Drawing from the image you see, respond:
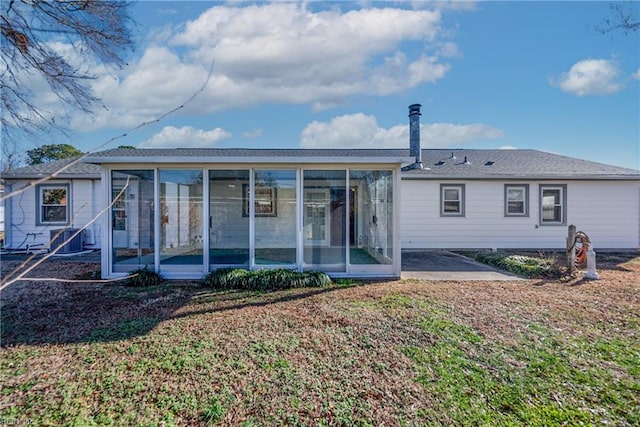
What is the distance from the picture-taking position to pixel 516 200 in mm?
11344

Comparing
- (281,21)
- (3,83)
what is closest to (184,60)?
(281,21)

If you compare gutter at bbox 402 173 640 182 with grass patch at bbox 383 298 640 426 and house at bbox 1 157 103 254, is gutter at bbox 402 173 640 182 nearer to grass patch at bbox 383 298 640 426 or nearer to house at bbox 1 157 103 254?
grass patch at bbox 383 298 640 426

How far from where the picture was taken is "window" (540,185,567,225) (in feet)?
37.1

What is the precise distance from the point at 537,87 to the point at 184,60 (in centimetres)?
1166

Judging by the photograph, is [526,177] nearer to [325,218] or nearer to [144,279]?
[325,218]

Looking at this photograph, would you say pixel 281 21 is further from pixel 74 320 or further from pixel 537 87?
pixel 537 87

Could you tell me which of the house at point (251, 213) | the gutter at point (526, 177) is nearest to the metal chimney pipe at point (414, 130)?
the gutter at point (526, 177)

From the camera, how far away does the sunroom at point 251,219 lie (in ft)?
23.7

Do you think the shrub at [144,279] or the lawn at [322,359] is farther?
the shrub at [144,279]

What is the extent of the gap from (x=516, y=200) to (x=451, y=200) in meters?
2.21

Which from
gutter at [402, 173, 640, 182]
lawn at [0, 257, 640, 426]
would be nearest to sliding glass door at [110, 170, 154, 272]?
lawn at [0, 257, 640, 426]

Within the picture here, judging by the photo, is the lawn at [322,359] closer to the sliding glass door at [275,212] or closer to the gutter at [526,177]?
the sliding glass door at [275,212]

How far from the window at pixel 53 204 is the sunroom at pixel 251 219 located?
622cm

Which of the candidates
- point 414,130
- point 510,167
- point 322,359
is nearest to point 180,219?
point 322,359
